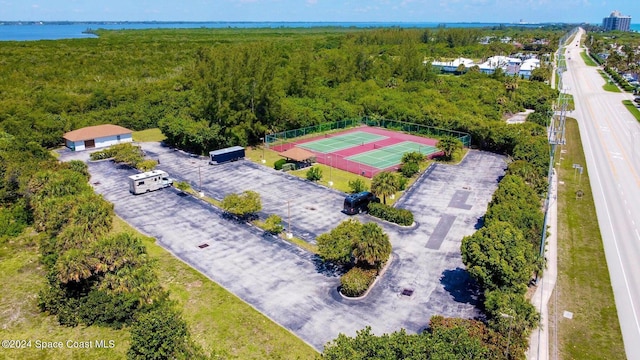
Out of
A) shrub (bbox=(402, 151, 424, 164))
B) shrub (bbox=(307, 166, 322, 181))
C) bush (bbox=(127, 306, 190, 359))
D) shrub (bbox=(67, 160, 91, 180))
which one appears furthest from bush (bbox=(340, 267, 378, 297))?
shrub (bbox=(67, 160, 91, 180))

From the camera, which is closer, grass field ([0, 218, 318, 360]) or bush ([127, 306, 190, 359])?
bush ([127, 306, 190, 359])

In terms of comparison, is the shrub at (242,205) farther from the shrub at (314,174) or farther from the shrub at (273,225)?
the shrub at (314,174)

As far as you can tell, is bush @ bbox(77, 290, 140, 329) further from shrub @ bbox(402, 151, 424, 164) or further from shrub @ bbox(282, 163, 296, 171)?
shrub @ bbox(402, 151, 424, 164)

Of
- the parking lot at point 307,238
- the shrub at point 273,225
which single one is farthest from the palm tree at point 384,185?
the shrub at point 273,225

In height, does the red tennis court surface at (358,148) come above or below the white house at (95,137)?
below

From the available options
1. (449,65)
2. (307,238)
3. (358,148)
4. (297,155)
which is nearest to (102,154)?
(297,155)

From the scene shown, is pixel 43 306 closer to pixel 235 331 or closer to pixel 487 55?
pixel 235 331
